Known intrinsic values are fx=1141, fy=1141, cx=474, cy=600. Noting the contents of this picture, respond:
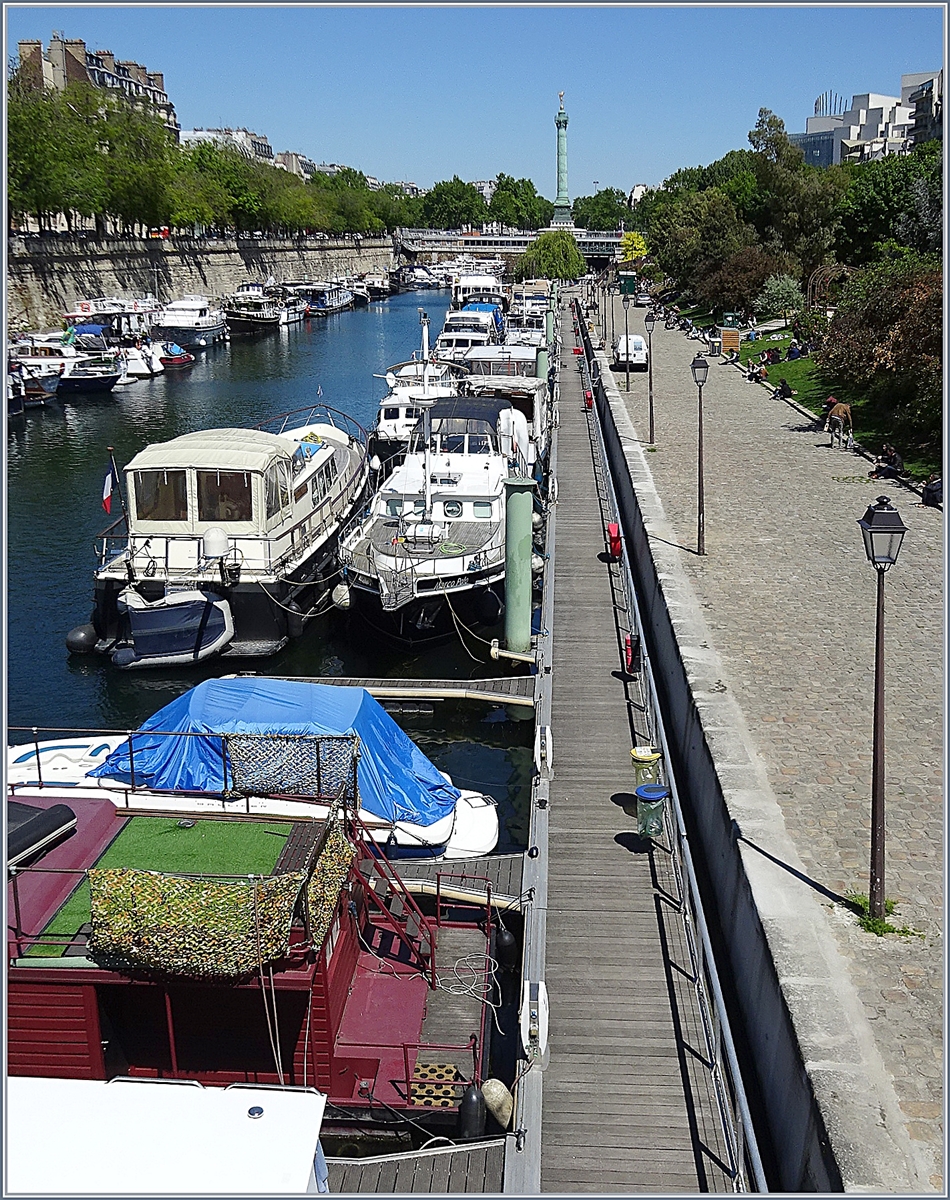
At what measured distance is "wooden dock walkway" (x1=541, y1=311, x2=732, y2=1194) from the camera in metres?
9.57

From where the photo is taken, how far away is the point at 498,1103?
10305mm

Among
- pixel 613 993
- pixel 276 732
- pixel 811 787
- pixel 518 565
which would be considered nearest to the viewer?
pixel 613 993

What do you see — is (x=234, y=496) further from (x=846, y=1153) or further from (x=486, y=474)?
(x=846, y=1153)

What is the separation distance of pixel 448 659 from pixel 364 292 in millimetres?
Answer: 112310

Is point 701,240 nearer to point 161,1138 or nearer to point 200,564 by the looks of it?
point 200,564

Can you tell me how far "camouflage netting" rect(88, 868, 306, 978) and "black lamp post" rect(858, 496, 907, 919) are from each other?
220 inches

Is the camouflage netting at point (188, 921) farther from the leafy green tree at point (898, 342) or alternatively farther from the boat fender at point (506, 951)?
the leafy green tree at point (898, 342)

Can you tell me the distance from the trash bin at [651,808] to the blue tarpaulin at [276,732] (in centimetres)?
284

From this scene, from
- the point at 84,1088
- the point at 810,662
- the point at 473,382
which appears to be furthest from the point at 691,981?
the point at 473,382

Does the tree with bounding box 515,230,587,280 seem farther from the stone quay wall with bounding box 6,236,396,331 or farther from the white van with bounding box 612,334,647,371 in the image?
the white van with bounding box 612,334,647,371

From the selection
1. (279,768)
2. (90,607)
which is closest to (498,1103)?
(279,768)

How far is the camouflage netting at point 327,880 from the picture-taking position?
1017 cm

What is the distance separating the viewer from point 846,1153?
27.3 feet

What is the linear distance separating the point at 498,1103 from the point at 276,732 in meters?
5.50
